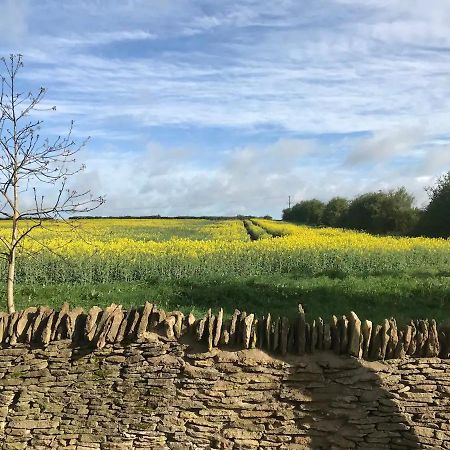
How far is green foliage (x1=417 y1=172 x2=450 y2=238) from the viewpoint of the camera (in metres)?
45.2

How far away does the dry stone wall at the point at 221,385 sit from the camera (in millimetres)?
6273

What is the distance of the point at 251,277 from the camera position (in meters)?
19.7

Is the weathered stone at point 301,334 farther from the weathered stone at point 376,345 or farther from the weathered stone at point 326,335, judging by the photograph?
the weathered stone at point 376,345

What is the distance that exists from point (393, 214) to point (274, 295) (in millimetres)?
43815

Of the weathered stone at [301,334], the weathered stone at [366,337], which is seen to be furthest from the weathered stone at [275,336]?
the weathered stone at [366,337]

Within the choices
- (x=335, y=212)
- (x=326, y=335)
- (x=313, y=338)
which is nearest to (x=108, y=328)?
(x=313, y=338)

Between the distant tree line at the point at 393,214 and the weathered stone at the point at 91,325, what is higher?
the distant tree line at the point at 393,214

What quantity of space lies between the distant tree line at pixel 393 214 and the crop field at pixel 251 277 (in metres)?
20.1

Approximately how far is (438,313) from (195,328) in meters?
9.42

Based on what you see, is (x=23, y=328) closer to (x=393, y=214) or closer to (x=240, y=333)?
(x=240, y=333)

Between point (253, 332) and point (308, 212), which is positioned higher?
point (308, 212)

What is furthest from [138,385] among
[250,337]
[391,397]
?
[391,397]

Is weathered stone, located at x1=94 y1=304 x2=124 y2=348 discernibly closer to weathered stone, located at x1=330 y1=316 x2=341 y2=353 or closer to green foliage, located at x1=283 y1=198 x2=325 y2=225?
weathered stone, located at x1=330 y1=316 x2=341 y2=353

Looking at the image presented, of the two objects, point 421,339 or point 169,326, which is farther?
point 169,326
